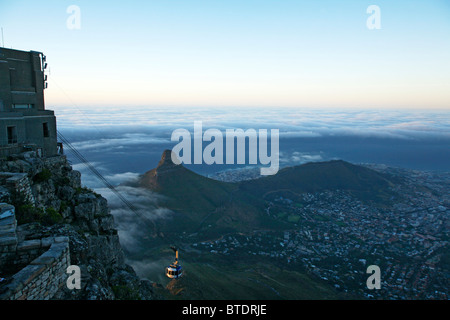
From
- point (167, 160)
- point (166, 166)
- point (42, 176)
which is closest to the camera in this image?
point (42, 176)

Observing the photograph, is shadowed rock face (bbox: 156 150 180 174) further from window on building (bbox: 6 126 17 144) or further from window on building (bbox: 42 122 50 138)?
window on building (bbox: 6 126 17 144)

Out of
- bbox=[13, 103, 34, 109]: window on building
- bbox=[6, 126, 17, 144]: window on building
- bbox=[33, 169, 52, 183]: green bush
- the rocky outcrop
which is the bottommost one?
the rocky outcrop

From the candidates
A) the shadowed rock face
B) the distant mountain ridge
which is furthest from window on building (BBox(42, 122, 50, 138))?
the shadowed rock face

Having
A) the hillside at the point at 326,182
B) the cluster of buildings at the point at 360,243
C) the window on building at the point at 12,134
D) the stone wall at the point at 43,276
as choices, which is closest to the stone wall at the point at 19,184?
the stone wall at the point at 43,276

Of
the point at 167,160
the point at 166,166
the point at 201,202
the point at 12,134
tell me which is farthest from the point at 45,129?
the point at 167,160

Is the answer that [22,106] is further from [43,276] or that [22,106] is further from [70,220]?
[43,276]

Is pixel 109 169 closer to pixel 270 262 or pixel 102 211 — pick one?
pixel 270 262

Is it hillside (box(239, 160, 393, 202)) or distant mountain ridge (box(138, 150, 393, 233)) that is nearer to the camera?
distant mountain ridge (box(138, 150, 393, 233))
